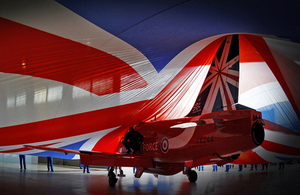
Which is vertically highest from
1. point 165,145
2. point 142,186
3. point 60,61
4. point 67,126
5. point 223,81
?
point 60,61

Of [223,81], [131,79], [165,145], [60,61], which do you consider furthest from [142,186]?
Answer: [60,61]

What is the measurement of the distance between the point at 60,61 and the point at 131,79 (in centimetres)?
178

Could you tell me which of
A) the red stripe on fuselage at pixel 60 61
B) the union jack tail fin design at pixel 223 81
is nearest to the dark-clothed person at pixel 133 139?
the red stripe on fuselage at pixel 60 61

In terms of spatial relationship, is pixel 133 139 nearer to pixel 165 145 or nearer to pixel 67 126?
pixel 165 145

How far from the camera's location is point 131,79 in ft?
20.0

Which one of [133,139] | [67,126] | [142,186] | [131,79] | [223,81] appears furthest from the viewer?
[67,126]

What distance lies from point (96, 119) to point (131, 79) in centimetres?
175

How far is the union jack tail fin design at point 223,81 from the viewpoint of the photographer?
5.33 m

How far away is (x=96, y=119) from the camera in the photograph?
695cm

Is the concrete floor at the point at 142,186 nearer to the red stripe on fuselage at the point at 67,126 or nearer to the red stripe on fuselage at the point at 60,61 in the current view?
the red stripe on fuselage at the point at 67,126

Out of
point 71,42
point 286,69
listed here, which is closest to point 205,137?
point 71,42

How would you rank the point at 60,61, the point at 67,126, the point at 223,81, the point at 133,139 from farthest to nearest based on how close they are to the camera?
1. the point at 67,126
2. the point at 133,139
3. the point at 223,81
4. the point at 60,61

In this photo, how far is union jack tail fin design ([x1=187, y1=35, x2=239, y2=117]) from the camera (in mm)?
5335

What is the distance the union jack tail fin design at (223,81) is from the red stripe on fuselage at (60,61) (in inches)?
65.6
